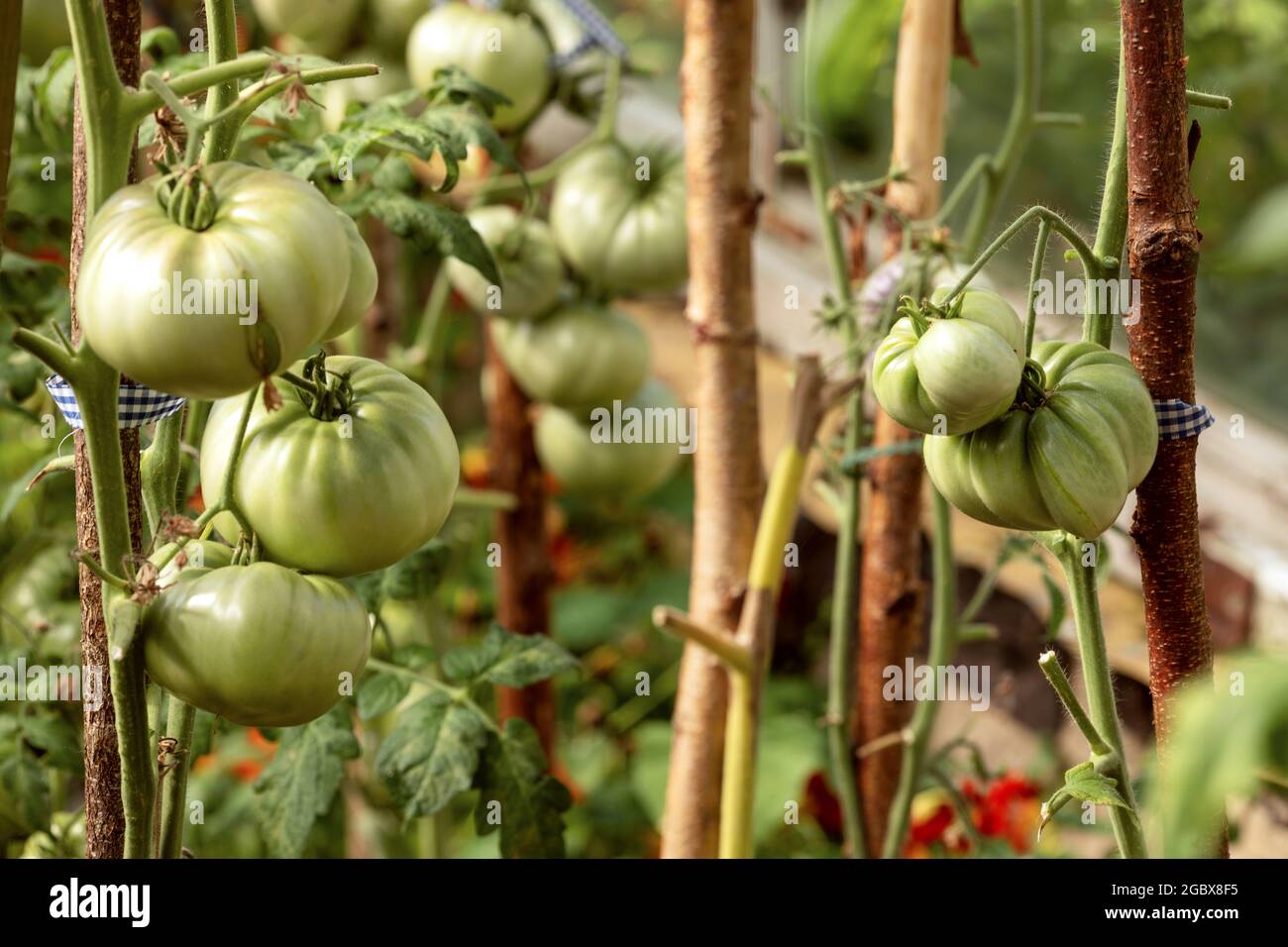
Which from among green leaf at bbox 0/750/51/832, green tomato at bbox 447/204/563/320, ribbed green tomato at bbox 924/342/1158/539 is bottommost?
green leaf at bbox 0/750/51/832

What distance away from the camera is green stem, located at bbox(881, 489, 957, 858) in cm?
86

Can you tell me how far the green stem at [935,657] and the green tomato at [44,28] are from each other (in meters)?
0.68

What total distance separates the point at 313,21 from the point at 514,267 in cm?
25

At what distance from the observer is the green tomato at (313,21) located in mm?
952

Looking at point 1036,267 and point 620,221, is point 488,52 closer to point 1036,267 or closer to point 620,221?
point 620,221

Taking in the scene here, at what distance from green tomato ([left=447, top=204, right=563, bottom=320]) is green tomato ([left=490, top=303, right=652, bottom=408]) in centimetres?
2

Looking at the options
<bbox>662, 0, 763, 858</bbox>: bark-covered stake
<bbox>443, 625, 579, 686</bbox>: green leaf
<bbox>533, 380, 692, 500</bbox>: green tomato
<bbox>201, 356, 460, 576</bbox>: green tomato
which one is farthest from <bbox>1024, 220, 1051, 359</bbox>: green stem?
<bbox>533, 380, 692, 500</bbox>: green tomato

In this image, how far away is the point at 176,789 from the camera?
519 millimetres

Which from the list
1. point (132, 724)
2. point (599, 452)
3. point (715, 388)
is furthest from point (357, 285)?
point (599, 452)

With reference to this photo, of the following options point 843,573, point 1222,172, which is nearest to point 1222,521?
point 843,573

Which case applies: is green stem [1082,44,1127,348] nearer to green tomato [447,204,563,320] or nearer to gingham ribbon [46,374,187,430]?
gingham ribbon [46,374,187,430]

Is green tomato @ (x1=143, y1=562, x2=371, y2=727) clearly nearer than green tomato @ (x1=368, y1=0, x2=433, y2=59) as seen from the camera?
Yes

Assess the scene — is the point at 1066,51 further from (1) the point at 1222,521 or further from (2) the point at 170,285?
(2) the point at 170,285
